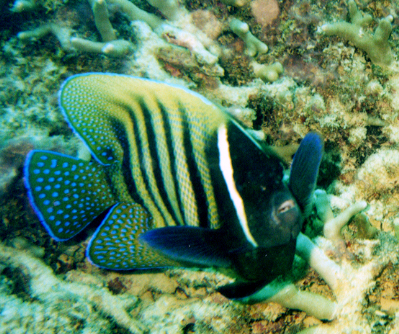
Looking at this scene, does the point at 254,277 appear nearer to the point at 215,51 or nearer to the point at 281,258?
the point at 281,258

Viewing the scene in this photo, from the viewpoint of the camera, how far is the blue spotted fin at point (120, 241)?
3.98 ft

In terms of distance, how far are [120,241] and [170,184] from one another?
410mm

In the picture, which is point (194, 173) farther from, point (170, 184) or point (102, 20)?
point (102, 20)

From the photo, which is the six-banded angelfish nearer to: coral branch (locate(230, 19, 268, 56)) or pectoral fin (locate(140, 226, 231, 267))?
pectoral fin (locate(140, 226, 231, 267))

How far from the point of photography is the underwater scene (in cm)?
100

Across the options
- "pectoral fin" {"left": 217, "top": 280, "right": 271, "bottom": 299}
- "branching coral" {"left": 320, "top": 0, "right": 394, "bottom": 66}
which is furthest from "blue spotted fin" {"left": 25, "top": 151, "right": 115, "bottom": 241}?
"branching coral" {"left": 320, "top": 0, "right": 394, "bottom": 66}

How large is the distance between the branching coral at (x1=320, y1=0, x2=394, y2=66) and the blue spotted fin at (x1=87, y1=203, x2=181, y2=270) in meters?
1.92

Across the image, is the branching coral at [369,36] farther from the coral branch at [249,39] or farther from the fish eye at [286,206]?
the fish eye at [286,206]

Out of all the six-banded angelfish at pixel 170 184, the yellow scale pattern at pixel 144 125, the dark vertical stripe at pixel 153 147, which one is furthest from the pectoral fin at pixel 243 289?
the dark vertical stripe at pixel 153 147

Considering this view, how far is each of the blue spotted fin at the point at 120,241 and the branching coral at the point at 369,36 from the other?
1923 millimetres

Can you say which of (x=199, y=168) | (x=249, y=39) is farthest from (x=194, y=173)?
(x=249, y=39)

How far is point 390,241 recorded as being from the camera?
1.46 metres

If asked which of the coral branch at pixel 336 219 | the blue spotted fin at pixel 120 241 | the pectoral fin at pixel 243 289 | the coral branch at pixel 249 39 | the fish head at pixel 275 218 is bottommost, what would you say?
the blue spotted fin at pixel 120 241

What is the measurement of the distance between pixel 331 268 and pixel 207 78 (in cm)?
163
